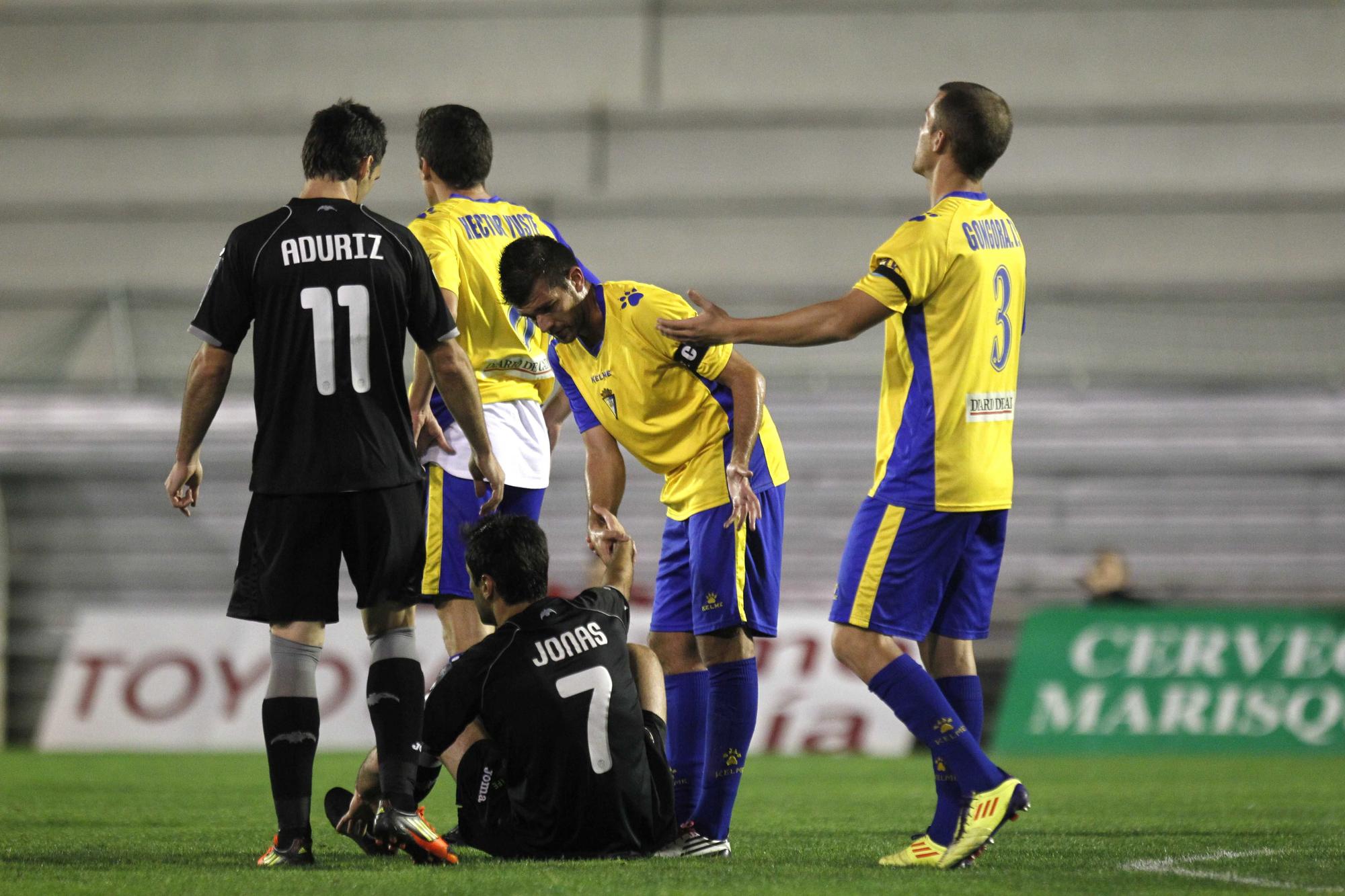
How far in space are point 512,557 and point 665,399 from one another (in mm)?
700

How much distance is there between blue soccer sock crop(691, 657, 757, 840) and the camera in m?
4.31

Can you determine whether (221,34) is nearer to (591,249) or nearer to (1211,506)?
(591,249)

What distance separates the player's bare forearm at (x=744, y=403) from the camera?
4.16m

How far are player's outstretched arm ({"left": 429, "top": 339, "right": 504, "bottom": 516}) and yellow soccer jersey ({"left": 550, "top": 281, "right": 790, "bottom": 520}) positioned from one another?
415 mm

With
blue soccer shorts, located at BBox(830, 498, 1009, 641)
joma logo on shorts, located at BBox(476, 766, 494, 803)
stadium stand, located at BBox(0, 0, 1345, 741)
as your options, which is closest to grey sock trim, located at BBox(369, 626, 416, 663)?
joma logo on shorts, located at BBox(476, 766, 494, 803)

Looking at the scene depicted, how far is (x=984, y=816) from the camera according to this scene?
380 cm

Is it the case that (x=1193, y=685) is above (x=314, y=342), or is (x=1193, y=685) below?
below

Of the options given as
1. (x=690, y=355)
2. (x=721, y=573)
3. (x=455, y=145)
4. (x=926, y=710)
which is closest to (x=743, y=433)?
(x=690, y=355)

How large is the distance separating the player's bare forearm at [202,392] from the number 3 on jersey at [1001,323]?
202 centimetres

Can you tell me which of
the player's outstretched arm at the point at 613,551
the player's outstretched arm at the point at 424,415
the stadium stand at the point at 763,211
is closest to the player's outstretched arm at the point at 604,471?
the player's outstretched arm at the point at 613,551

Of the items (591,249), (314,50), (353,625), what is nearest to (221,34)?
(314,50)

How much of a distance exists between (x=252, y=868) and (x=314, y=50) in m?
11.3

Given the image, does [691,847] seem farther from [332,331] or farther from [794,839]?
[332,331]

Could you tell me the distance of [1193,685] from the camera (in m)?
10.4
